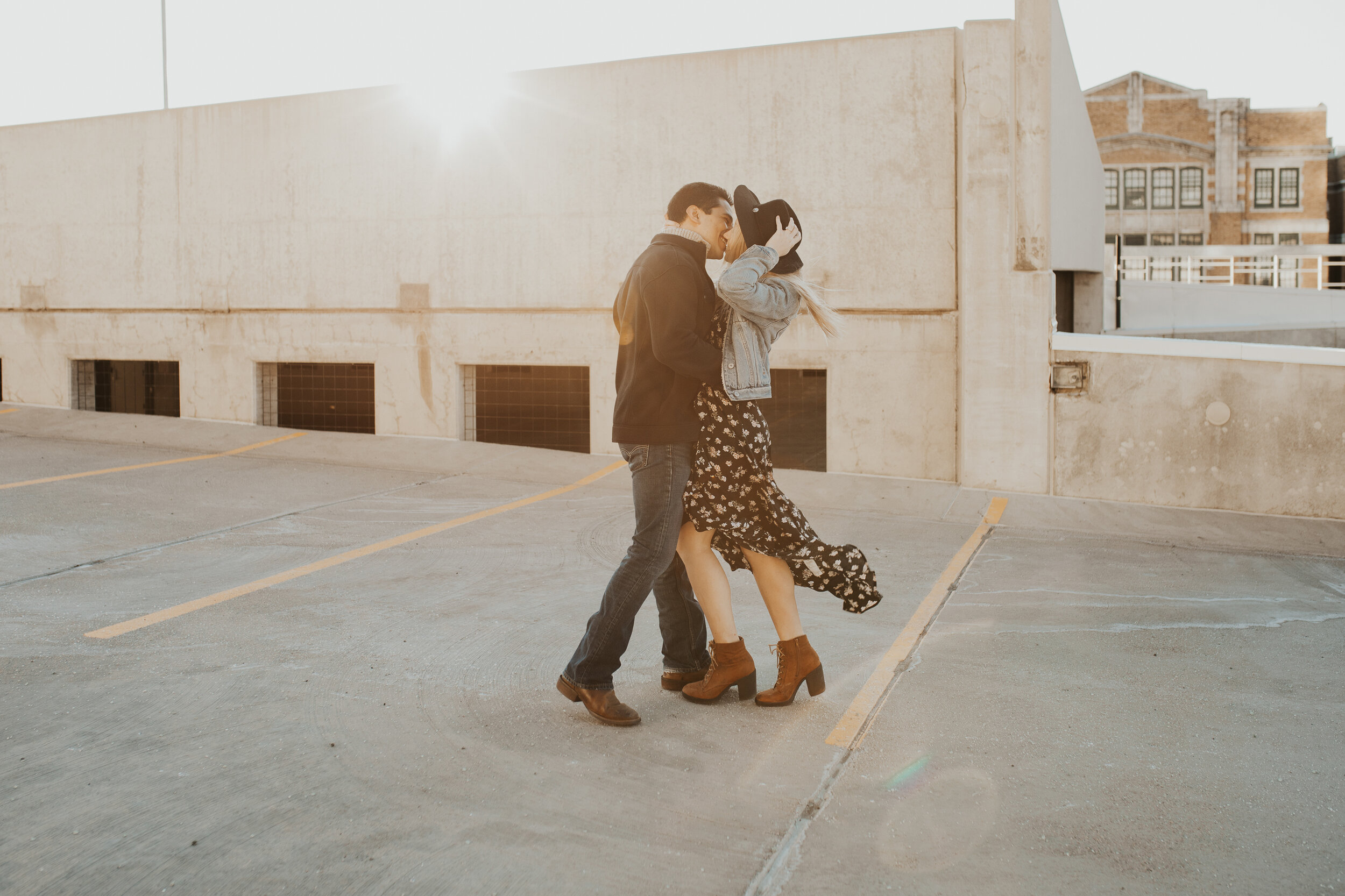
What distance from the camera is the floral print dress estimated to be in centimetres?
376

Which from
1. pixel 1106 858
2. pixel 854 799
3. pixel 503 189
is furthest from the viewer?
pixel 503 189

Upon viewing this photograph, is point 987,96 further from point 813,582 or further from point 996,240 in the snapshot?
point 813,582

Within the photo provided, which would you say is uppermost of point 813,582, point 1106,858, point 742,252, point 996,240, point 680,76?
point 680,76

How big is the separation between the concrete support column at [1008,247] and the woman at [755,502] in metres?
5.08

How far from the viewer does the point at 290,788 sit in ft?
10.4

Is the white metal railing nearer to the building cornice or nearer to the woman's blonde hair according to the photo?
the building cornice

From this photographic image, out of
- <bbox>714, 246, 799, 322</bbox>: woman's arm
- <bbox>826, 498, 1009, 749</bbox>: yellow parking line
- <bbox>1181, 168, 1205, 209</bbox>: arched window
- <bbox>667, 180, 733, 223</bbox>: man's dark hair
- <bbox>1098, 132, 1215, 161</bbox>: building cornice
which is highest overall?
<bbox>1098, 132, 1215, 161</bbox>: building cornice

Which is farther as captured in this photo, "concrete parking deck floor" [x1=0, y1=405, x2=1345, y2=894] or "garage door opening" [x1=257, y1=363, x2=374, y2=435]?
"garage door opening" [x1=257, y1=363, x2=374, y2=435]

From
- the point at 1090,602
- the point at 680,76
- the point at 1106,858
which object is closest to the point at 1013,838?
the point at 1106,858

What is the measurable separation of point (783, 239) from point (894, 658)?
1.92 m

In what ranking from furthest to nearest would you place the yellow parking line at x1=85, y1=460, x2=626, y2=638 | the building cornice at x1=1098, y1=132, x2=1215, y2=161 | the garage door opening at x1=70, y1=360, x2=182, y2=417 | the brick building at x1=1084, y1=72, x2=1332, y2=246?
1. the building cornice at x1=1098, y1=132, x2=1215, y2=161
2. the brick building at x1=1084, y1=72, x2=1332, y2=246
3. the garage door opening at x1=70, y1=360, x2=182, y2=417
4. the yellow parking line at x1=85, y1=460, x2=626, y2=638

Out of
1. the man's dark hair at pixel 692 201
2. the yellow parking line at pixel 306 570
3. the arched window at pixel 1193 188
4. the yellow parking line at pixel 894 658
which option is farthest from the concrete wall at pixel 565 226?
the arched window at pixel 1193 188

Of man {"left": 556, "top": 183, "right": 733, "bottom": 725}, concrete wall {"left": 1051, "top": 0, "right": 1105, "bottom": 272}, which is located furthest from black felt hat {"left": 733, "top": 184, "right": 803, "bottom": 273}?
concrete wall {"left": 1051, "top": 0, "right": 1105, "bottom": 272}

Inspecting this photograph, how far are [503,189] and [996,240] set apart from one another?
194 inches
